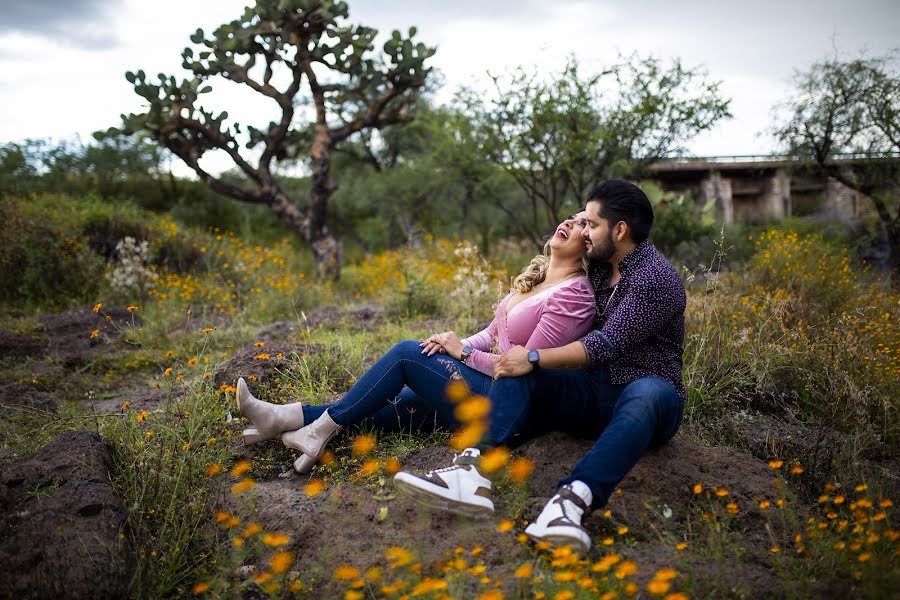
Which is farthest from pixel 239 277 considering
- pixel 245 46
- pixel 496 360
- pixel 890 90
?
pixel 890 90

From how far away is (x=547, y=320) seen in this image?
2.76m

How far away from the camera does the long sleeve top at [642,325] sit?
2.55m

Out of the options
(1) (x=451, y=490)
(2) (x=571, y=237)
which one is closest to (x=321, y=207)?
(2) (x=571, y=237)

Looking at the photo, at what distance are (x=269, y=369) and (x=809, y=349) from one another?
341cm

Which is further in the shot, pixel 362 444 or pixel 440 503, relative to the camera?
pixel 362 444

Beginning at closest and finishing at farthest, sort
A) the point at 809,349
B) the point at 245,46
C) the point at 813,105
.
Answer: the point at 809,349 → the point at 245,46 → the point at 813,105

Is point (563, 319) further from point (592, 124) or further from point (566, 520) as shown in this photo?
point (592, 124)

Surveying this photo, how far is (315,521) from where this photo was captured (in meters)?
2.61

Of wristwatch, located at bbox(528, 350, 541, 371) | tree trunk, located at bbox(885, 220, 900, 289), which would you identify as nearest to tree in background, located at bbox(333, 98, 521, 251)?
tree trunk, located at bbox(885, 220, 900, 289)

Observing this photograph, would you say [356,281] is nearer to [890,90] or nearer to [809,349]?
[809,349]

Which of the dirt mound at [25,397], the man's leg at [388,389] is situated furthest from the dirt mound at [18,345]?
the man's leg at [388,389]

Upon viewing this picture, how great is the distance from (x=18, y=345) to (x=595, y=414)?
525cm

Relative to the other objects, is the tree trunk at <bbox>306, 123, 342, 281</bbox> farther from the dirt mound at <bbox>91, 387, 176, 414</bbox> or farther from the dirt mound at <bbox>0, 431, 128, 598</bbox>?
the dirt mound at <bbox>0, 431, 128, 598</bbox>

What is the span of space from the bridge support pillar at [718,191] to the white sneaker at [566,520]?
14694mm
